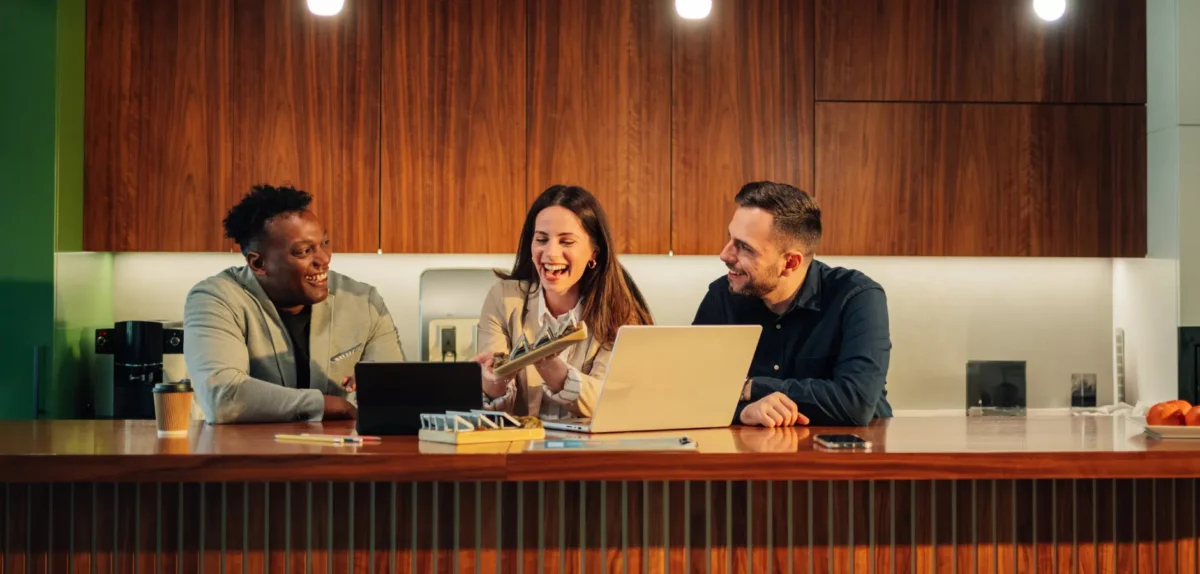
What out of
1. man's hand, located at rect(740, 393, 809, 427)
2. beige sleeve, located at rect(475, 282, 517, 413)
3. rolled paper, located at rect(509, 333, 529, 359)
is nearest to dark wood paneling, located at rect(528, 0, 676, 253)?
beige sleeve, located at rect(475, 282, 517, 413)

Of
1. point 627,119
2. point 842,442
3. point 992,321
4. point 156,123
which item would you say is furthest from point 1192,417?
point 156,123

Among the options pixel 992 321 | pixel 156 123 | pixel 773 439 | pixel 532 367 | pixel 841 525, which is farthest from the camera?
pixel 992 321

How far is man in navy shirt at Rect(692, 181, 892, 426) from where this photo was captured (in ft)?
8.73

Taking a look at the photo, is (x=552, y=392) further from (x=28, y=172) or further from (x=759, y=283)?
(x=28, y=172)

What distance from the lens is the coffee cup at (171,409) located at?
2197mm

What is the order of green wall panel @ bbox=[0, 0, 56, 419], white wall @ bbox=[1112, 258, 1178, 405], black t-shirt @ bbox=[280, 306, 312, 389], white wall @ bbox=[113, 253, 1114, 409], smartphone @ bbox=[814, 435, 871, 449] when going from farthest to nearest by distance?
white wall @ bbox=[113, 253, 1114, 409]
white wall @ bbox=[1112, 258, 1178, 405]
green wall panel @ bbox=[0, 0, 56, 419]
black t-shirt @ bbox=[280, 306, 312, 389]
smartphone @ bbox=[814, 435, 871, 449]

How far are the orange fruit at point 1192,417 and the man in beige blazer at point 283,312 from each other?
180cm

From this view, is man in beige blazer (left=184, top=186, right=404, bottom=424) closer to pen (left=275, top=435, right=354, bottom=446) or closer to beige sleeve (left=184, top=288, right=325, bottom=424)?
beige sleeve (left=184, top=288, right=325, bottom=424)

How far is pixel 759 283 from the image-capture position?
2.74 meters

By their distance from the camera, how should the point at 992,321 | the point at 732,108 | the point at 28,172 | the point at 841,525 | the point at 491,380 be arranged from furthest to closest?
the point at 992,321 < the point at 732,108 < the point at 28,172 < the point at 491,380 < the point at 841,525

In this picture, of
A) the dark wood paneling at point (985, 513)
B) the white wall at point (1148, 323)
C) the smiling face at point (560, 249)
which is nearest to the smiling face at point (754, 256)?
the smiling face at point (560, 249)

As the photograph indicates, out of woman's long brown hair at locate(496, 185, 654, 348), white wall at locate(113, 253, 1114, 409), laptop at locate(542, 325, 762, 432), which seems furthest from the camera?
white wall at locate(113, 253, 1114, 409)

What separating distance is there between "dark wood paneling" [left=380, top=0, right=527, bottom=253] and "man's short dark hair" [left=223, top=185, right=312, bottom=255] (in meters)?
1.10

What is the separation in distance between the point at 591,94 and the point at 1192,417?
2.34 m
